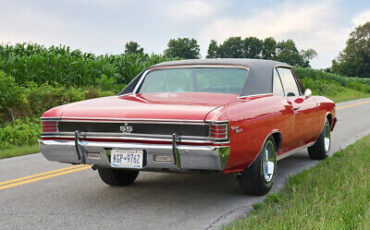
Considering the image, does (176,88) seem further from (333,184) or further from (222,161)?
(333,184)

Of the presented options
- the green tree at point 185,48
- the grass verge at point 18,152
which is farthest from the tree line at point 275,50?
the grass verge at point 18,152

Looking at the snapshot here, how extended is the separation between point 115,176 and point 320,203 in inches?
98.1

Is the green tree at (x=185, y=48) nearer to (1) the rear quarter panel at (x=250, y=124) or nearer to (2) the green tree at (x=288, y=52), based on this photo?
(2) the green tree at (x=288, y=52)

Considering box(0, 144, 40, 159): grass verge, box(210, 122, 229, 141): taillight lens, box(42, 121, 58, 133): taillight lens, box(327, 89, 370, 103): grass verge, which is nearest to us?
box(210, 122, 229, 141): taillight lens

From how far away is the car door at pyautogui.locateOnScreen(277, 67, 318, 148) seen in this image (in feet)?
20.5

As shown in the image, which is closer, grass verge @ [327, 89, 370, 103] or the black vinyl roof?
the black vinyl roof

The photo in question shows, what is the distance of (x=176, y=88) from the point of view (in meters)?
5.74

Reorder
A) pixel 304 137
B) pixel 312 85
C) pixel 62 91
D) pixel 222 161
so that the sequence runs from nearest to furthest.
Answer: pixel 222 161 → pixel 304 137 → pixel 62 91 → pixel 312 85

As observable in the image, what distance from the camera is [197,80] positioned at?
5711mm

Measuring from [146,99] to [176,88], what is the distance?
564mm

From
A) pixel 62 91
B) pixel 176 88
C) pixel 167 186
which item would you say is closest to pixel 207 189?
pixel 167 186

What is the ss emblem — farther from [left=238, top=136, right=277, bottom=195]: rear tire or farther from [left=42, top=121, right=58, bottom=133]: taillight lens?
[left=238, top=136, right=277, bottom=195]: rear tire

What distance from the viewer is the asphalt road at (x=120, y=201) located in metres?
4.40

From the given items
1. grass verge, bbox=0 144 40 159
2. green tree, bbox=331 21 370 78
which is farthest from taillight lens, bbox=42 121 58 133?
green tree, bbox=331 21 370 78
